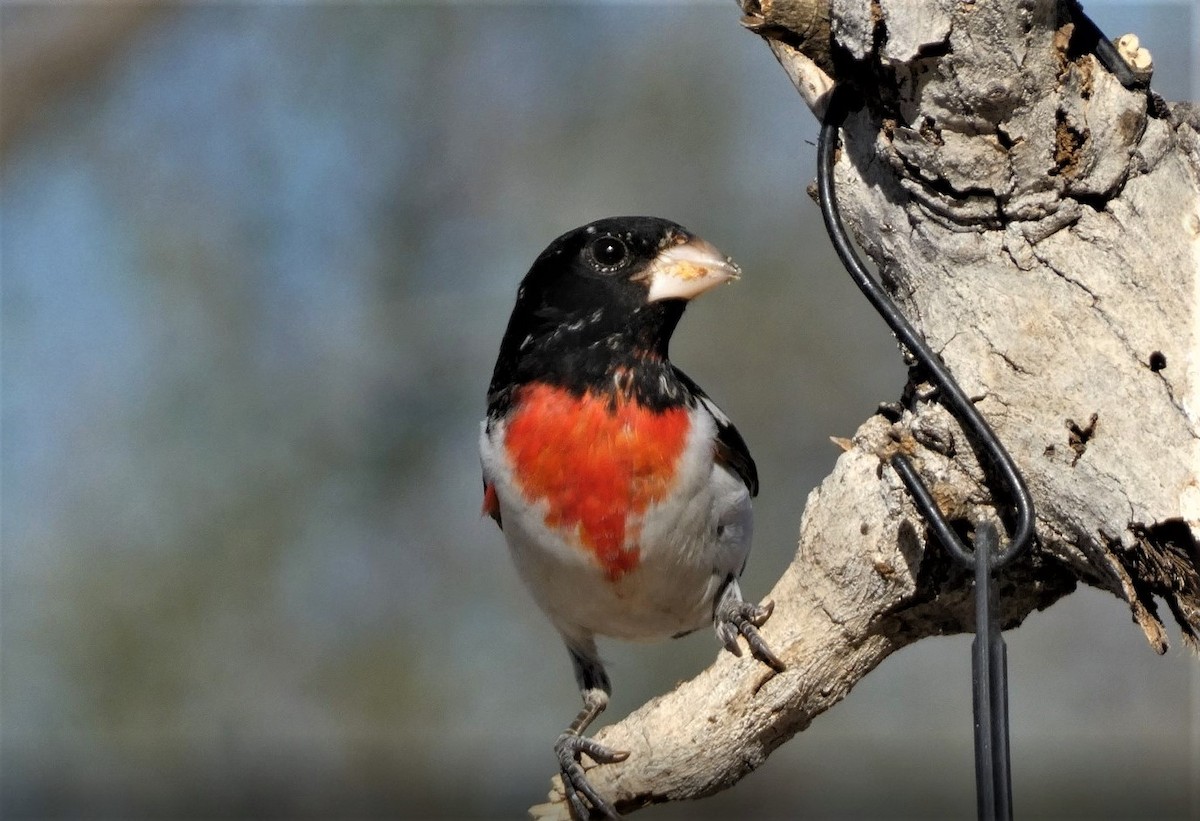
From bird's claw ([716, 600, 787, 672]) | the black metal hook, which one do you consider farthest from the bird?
the black metal hook

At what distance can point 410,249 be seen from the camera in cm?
920

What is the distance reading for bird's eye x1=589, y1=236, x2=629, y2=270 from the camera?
12.2ft

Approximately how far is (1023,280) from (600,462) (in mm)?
1352

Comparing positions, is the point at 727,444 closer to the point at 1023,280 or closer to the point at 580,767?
the point at 580,767

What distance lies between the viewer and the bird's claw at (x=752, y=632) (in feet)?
10.0

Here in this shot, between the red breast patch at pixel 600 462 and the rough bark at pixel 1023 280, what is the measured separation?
0.78m

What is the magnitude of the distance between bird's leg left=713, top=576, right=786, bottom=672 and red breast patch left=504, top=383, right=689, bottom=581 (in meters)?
0.32

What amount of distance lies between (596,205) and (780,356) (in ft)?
5.68

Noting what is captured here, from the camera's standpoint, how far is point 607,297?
3727 mm

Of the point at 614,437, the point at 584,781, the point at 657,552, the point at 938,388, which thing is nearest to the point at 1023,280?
the point at 938,388

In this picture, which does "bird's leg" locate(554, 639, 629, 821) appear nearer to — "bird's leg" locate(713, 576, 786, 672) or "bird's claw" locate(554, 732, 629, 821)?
"bird's claw" locate(554, 732, 629, 821)

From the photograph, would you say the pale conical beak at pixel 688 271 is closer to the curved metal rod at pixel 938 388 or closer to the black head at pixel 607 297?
the black head at pixel 607 297

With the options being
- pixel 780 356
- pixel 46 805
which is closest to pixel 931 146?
pixel 780 356

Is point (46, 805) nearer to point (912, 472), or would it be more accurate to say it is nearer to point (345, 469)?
point (345, 469)
